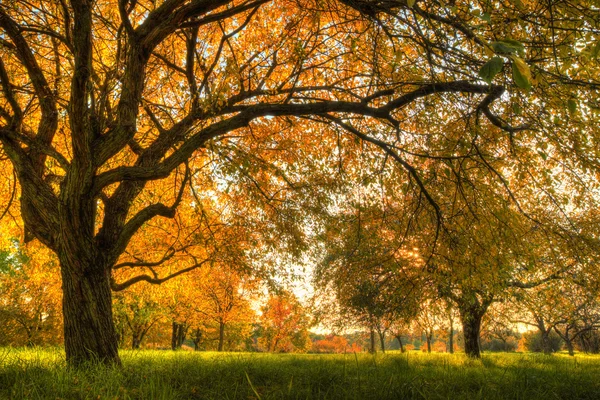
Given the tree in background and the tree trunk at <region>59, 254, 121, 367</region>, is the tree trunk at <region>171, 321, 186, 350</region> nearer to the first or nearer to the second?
the tree in background

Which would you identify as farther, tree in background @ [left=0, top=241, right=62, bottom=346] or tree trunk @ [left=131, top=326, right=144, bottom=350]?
tree trunk @ [left=131, top=326, right=144, bottom=350]

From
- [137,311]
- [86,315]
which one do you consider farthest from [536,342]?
[86,315]

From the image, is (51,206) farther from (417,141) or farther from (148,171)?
(417,141)

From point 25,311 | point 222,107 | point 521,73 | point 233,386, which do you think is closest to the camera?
point 521,73

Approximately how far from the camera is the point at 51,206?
6.07 meters

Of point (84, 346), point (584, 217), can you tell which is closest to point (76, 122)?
point (84, 346)

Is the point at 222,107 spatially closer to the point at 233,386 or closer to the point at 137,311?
the point at 233,386

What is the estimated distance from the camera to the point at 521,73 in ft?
4.30

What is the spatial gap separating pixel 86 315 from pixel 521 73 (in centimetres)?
629

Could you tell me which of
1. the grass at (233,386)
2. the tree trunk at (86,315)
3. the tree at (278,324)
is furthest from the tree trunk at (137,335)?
the grass at (233,386)

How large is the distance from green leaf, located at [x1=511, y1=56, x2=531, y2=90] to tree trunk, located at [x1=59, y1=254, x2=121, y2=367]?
6.06m

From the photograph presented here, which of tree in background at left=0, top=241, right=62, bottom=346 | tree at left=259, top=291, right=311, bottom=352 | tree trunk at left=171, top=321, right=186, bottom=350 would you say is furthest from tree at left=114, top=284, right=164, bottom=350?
tree at left=259, top=291, right=311, bottom=352

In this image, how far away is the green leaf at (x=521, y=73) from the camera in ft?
4.18

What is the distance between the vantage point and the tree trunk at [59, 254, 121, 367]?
5344 mm
